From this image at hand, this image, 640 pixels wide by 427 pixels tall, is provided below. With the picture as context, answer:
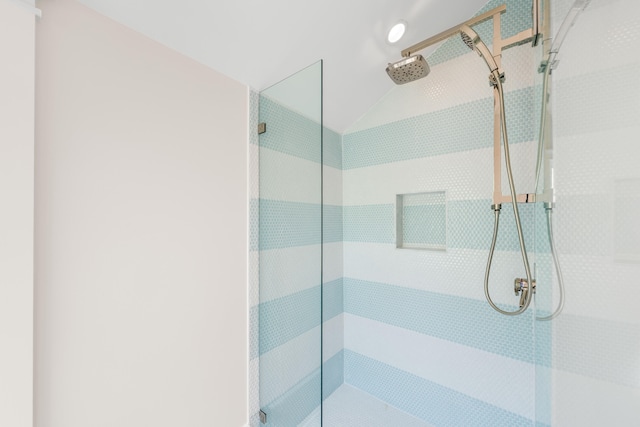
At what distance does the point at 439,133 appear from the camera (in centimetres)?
145

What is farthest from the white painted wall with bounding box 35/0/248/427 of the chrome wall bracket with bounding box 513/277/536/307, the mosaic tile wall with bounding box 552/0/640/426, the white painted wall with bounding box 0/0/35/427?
the mosaic tile wall with bounding box 552/0/640/426

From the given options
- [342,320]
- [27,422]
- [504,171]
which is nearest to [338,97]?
[504,171]

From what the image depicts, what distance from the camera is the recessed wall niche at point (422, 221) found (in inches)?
59.2

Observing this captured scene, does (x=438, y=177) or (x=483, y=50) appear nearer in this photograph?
(x=483, y=50)

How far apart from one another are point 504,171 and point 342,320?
1365mm

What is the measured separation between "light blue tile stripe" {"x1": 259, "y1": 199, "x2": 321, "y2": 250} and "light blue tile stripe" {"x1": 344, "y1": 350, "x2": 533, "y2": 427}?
105 centimetres

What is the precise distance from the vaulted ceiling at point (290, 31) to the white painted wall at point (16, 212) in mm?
265

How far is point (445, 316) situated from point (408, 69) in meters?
1.31

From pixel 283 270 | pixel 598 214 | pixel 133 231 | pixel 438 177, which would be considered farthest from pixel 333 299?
pixel 598 214

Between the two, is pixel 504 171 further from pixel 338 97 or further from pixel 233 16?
pixel 233 16

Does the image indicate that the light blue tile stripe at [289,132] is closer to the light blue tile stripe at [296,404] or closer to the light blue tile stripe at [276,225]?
the light blue tile stripe at [276,225]

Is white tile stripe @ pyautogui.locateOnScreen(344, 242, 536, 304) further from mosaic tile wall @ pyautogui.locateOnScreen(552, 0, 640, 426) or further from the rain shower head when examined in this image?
the rain shower head

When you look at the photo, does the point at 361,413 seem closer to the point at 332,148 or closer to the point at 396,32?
the point at 332,148

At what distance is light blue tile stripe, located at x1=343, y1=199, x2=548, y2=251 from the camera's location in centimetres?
121
